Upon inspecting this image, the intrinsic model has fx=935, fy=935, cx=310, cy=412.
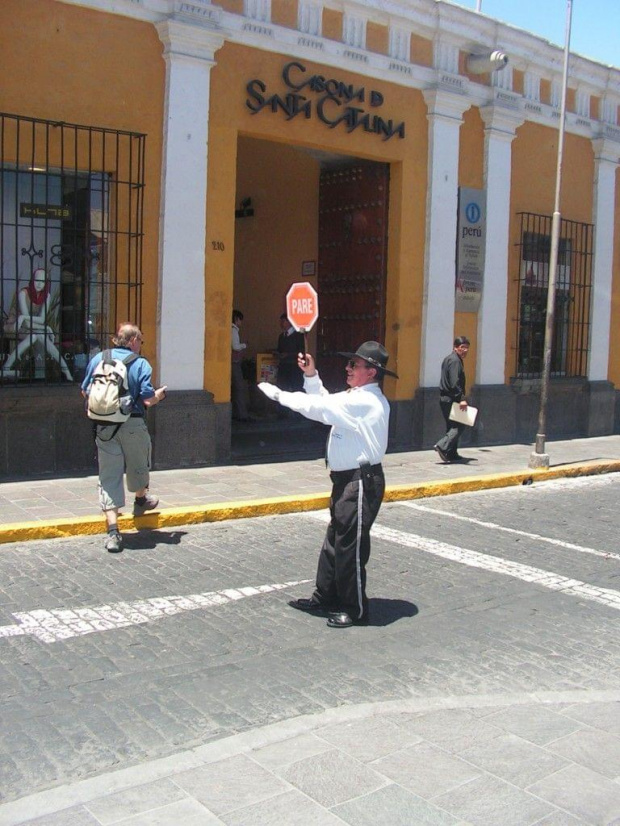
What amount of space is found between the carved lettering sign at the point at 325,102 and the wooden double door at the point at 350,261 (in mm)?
864

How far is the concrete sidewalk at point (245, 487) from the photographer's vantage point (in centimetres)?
812

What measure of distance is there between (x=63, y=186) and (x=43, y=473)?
3.09m

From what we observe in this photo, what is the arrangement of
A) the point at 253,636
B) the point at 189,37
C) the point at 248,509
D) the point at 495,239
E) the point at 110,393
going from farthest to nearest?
the point at 495,239
the point at 189,37
the point at 248,509
the point at 110,393
the point at 253,636

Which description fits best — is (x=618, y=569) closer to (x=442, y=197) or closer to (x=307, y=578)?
(x=307, y=578)

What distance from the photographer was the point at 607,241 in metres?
16.2

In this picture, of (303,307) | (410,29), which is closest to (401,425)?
(410,29)

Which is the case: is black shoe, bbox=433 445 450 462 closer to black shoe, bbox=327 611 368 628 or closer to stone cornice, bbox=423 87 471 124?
stone cornice, bbox=423 87 471 124

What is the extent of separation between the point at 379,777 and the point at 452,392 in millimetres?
8560

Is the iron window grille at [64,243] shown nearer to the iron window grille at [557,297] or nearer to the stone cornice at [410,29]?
the stone cornice at [410,29]

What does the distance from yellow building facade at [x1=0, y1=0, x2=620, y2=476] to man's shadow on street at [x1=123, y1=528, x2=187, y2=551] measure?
2.32m

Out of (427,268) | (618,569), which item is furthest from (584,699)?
(427,268)

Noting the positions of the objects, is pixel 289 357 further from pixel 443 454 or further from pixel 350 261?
pixel 443 454

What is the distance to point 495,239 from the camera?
14109mm

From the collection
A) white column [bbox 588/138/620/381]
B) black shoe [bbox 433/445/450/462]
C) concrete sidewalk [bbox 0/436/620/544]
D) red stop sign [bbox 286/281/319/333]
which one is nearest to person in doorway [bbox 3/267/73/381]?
concrete sidewalk [bbox 0/436/620/544]
